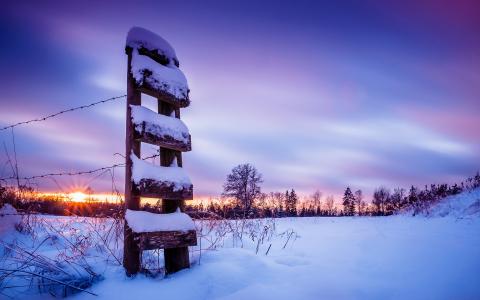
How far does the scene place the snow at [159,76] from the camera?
145 inches

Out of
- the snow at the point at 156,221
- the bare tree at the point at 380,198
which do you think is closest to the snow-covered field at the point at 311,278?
the snow at the point at 156,221

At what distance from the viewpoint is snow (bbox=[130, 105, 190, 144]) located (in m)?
3.54

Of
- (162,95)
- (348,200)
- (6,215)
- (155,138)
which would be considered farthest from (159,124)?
(348,200)

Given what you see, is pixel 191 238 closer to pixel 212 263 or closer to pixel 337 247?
pixel 212 263

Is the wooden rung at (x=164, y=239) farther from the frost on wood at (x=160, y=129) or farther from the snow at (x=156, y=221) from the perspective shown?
the frost on wood at (x=160, y=129)

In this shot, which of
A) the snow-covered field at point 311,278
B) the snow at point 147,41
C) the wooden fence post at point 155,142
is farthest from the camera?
the snow at point 147,41

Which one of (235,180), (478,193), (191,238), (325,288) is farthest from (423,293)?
(235,180)

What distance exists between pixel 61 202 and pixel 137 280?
11.4 ft

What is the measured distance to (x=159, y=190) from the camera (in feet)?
11.6

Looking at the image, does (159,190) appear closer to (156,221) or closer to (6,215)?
(156,221)

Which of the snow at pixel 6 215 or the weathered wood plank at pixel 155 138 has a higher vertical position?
the weathered wood plank at pixel 155 138

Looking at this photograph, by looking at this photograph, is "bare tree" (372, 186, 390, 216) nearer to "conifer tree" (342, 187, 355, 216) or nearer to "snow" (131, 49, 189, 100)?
"conifer tree" (342, 187, 355, 216)

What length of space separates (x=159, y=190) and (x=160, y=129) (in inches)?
29.0

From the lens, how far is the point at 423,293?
3037mm
